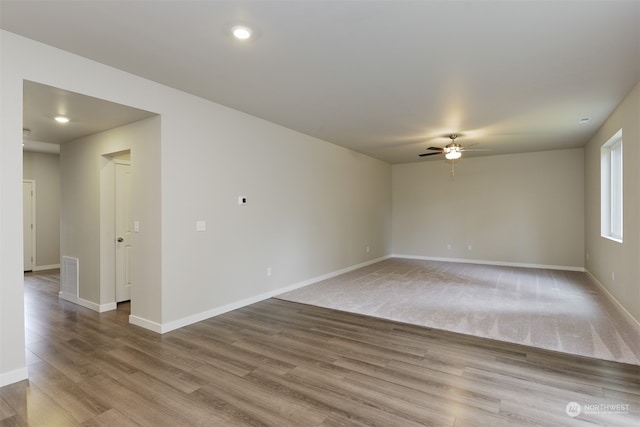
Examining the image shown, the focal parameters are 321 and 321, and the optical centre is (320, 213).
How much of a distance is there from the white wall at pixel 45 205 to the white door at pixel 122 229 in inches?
176

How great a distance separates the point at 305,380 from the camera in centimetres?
256

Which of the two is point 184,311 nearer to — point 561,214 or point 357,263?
point 357,263

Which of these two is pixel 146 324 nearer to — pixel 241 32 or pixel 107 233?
pixel 107 233

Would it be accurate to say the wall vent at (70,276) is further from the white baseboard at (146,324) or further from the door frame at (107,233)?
the white baseboard at (146,324)

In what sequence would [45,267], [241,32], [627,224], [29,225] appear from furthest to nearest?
[45,267]
[29,225]
[627,224]
[241,32]

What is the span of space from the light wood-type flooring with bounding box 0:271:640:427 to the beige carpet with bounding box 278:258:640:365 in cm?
36

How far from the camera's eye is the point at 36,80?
2.67m

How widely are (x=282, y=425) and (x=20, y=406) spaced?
1.86 metres

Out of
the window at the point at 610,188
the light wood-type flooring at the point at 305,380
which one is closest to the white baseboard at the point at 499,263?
the window at the point at 610,188

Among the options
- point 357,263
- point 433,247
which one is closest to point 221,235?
point 357,263

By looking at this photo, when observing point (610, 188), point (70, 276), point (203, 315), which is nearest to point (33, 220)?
point (70, 276)

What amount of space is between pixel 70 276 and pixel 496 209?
892 cm

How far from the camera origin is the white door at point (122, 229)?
462 cm

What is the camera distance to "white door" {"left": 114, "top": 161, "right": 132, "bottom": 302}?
15.1 ft
